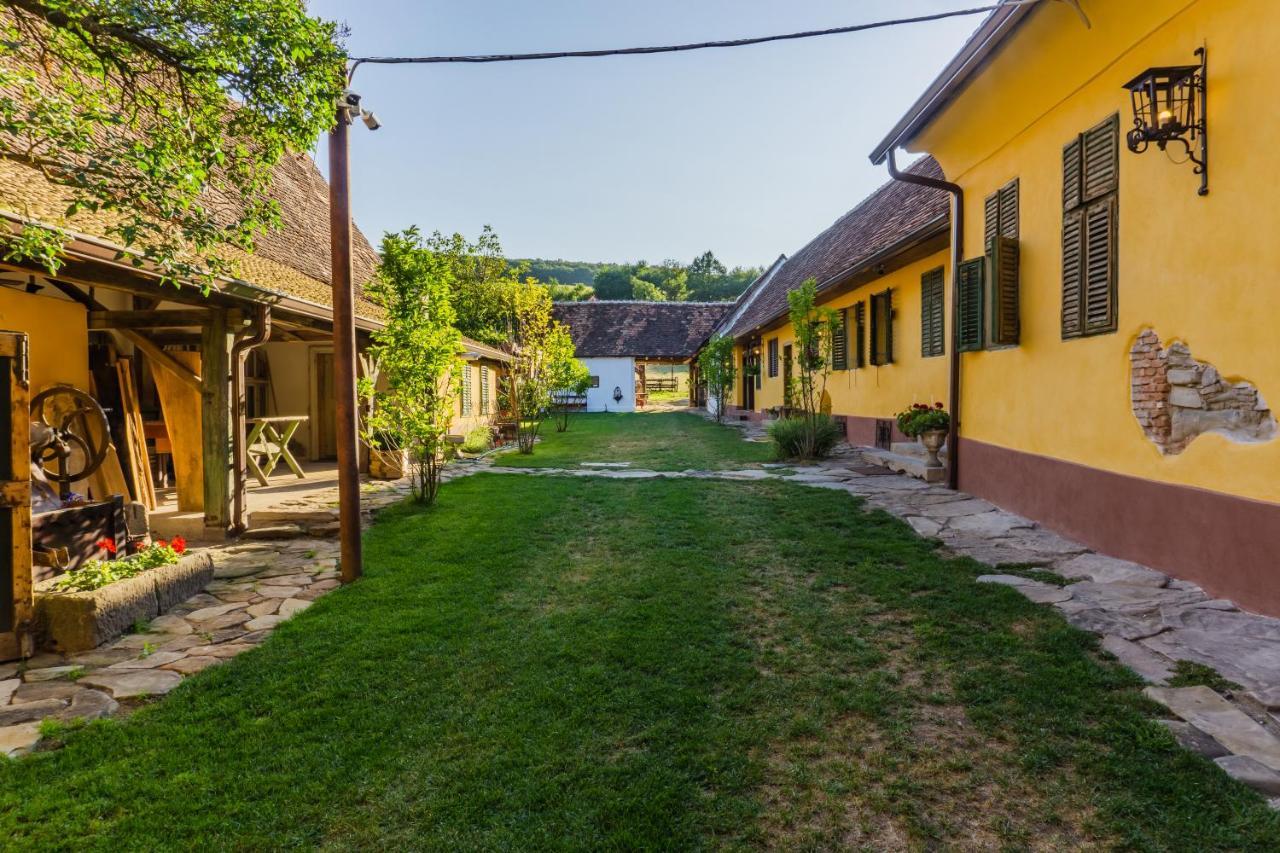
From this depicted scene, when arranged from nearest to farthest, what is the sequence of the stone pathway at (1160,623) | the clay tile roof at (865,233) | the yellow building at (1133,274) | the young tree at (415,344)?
the stone pathway at (1160,623), the yellow building at (1133,274), the young tree at (415,344), the clay tile roof at (865,233)

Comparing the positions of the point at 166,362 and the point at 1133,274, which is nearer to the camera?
the point at 1133,274

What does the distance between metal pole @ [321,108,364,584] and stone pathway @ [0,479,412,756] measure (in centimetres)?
41

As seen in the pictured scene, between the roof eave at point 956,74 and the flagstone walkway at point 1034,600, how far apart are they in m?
3.88

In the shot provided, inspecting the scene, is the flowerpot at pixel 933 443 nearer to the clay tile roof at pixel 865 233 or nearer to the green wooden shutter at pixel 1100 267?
the clay tile roof at pixel 865 233

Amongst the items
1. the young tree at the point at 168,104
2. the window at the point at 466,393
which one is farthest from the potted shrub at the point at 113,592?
the window at the point at 466,393

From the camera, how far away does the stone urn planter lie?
12.1 ft

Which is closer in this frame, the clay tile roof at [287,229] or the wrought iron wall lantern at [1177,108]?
the wrought iron wall lantern at [1177,108]

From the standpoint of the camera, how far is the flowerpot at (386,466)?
993 centimetres

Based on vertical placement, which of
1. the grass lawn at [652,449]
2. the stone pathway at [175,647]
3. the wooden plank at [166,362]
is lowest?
the stone pathway at [175,647]

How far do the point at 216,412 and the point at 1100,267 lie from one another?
293 inches

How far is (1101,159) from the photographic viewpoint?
16.4 ft

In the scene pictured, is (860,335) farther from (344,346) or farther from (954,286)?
(344,346)

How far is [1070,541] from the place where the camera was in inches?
208

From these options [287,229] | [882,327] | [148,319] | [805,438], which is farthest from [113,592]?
[882,327]
